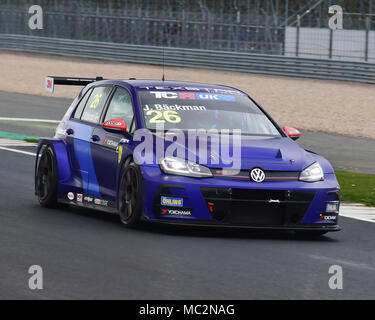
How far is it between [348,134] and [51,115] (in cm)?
694

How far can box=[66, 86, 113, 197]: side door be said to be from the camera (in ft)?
36.8

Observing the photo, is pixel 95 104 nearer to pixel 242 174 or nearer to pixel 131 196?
pixel 131 196

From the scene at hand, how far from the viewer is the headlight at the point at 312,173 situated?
10.2 meters

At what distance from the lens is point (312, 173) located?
1032 centimetres

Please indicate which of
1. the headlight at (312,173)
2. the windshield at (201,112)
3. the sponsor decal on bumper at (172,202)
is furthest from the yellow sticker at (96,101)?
the headlight at (312,173)

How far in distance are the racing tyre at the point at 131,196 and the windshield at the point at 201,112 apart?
0.64 meters

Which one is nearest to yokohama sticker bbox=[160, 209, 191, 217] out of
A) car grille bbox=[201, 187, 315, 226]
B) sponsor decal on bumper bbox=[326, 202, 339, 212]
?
car grille bbox=[201, 187, 315, 226]

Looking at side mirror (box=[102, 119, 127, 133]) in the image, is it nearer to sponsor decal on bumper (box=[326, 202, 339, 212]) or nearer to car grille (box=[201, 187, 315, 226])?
car grille (box=[201, 187, 315, 226])

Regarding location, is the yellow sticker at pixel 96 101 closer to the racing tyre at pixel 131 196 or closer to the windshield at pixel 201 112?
the windshield at pixel 201 112

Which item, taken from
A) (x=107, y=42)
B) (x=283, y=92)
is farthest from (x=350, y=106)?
(x=107, y=42)

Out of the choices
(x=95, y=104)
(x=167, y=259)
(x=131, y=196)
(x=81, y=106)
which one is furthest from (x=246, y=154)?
(x=81, y=106)

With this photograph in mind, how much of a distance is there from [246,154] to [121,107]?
1.71 metres

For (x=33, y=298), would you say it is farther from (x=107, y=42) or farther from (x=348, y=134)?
(x=107, y=42)

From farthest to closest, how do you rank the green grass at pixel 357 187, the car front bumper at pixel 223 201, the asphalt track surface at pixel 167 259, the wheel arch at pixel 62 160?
1. the green grass at pixel 357 187
2. the wheel arch at pixel 62 160
3. the car front bumper at pixel 223 201
4. the asphalt track surface at pixel 167 259
